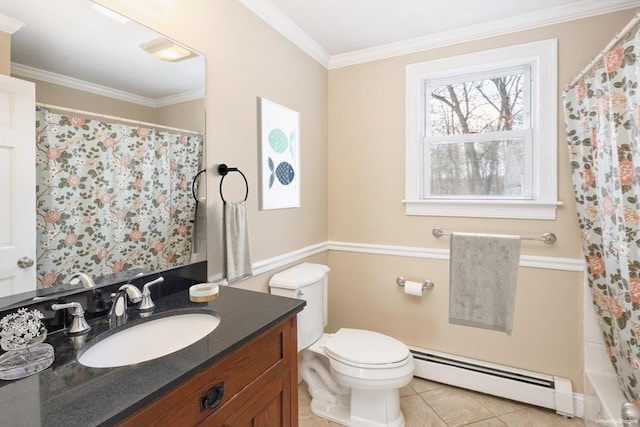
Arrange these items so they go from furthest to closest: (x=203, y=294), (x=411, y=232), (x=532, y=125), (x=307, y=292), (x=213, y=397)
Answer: (x=411, y=232), (x=532, y=125), (x=307, y=292), (x=203, y=294), (x=213, y=397)

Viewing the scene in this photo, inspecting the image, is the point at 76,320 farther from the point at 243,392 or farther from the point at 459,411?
the point at 459,411

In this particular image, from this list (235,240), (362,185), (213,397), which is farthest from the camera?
(362,185)

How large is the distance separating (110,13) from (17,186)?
67 cm

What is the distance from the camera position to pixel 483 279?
1972 millimetres

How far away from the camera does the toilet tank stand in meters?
1.89

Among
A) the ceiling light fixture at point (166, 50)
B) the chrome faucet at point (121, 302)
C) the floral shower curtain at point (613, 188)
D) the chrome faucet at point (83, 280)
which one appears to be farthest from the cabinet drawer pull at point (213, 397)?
the floral shower curtain at point (613, 188)

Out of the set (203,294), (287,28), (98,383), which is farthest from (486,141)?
(98,383)

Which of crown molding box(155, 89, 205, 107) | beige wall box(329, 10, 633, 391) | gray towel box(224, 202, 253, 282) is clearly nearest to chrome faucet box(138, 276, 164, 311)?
gray towel box(224, 202, 253, 282)

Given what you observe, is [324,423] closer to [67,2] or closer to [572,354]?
[572,354]

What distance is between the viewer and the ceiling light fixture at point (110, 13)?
3.69ft

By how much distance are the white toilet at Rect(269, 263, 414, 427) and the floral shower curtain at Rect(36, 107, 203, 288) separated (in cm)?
74

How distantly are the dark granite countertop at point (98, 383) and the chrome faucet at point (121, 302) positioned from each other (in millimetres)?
30

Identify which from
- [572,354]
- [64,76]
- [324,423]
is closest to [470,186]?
[572,354]

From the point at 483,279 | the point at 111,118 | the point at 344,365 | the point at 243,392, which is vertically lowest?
the point at 344,365
